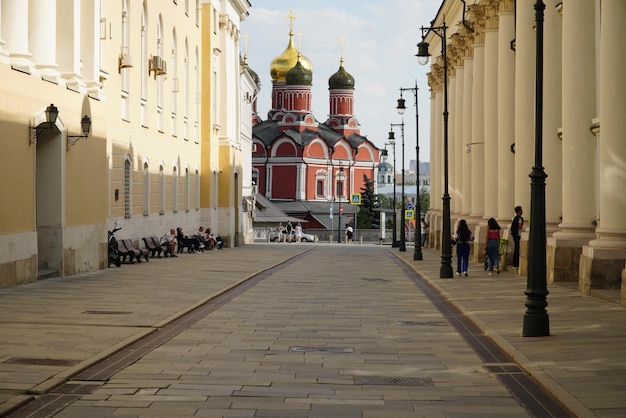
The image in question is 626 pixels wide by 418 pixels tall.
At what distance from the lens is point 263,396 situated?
10.4 metres

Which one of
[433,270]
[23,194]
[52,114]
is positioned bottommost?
[433,270]

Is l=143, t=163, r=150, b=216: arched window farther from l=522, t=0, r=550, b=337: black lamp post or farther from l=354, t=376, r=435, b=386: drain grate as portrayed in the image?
l=354, t=376, r=435, b=386: drain grate

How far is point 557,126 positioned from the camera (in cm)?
2858

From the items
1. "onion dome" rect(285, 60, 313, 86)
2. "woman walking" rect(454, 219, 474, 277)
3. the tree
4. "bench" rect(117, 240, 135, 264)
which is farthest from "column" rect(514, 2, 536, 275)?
"onion dome" rect(285, 60, 313, 86)

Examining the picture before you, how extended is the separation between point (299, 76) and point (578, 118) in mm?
108278

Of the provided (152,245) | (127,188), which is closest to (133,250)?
(127,188)

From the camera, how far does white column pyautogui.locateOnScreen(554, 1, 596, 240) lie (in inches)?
953

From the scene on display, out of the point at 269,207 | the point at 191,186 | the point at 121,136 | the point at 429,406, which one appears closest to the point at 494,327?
the point at 429,406

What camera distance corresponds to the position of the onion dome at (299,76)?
430ft

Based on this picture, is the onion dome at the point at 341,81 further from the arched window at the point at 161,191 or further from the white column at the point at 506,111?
the white column at the point at 506,111

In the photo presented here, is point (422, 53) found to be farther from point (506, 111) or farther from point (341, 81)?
point (341, 81)

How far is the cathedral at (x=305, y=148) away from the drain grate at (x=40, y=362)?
114 m

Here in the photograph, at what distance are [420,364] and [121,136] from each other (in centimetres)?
A: 2531

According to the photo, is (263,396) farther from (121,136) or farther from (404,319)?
(121,136)
